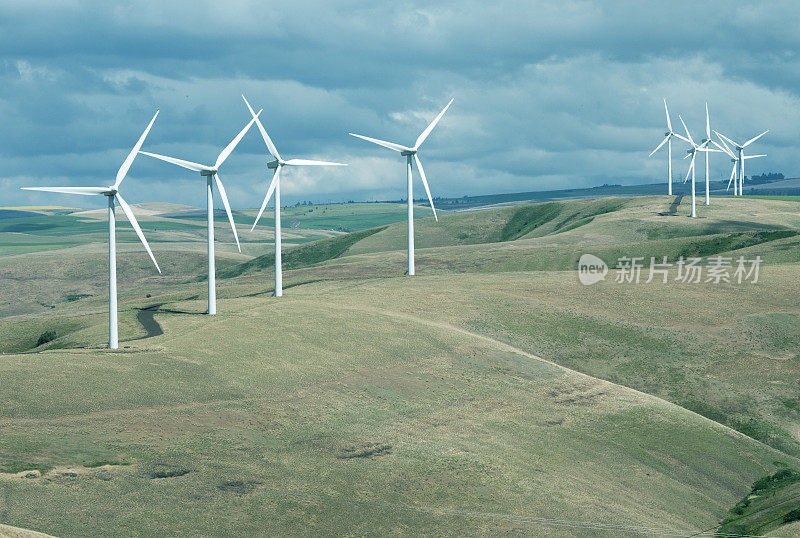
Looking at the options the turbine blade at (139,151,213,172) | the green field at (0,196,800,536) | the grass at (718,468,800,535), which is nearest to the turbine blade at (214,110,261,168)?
the turbine blade at (139,151,213,172)

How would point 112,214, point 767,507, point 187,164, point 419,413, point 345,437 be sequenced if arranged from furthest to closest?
point 187,164 → point 112,214 → point 419,413 → point 345,437 → point 767,507

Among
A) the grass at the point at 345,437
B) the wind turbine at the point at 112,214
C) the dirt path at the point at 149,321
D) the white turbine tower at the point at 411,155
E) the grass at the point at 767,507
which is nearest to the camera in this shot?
the grass at the point at 345,437

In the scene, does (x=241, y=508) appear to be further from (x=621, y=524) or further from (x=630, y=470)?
(x=630, y=470)

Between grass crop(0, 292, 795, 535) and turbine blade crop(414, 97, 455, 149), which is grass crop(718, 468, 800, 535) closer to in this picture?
grass crop(0, 292, 795, 535)

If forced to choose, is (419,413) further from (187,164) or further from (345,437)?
(187,164)

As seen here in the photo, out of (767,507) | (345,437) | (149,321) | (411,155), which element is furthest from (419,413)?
(411,155)

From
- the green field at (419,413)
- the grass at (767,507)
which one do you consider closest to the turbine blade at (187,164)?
the green field at (419,413)

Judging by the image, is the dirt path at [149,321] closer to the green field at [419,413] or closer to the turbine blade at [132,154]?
the green field at [419,413]

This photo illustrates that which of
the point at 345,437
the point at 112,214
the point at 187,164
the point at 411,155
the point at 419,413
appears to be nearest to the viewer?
the point at 345,437

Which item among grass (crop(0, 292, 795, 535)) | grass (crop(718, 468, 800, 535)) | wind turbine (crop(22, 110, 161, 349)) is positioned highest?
wind turbine (crop(22, 110, 161, 349))
